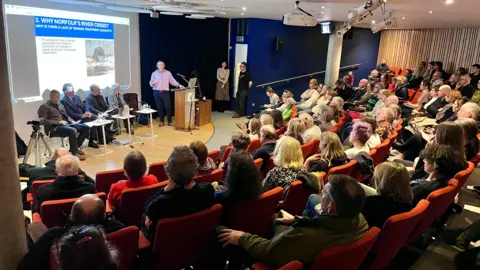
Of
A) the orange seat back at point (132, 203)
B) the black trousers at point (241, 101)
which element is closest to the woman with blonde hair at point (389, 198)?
the orange seat back at point (132, 203)

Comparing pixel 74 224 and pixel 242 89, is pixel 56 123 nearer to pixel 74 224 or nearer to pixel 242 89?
pixel 74 224

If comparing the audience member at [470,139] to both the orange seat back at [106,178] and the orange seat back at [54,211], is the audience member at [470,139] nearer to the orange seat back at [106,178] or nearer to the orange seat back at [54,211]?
the orange seat back at [106,178]

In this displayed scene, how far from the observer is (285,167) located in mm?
3164

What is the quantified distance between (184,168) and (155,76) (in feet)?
24.4

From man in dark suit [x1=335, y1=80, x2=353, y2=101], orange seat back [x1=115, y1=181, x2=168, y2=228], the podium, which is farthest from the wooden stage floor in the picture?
man in dark suit [x1=335, y1=80, x2=353, y2=101]

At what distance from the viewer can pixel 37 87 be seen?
7.04 metres

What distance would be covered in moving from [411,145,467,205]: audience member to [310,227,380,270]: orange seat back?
1.29 metres

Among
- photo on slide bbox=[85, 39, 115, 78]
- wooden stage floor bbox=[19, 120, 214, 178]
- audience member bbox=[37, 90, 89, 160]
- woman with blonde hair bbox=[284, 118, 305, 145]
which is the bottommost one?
wooden stage floor bbox=[19, 120, 214, 178]

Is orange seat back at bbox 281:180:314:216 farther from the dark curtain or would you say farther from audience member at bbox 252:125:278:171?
the dark curtain

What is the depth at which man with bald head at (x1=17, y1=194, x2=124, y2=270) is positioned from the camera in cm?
184

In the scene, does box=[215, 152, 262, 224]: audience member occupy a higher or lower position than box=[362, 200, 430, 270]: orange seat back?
higher

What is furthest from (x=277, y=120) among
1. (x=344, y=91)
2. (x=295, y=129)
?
(x=344, y=91)

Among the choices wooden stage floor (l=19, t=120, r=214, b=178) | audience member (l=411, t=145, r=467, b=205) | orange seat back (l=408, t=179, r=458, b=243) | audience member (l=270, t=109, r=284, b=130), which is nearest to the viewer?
orange seat back (l=408, t=179, r=458, b=243)

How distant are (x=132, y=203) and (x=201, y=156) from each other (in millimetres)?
767
